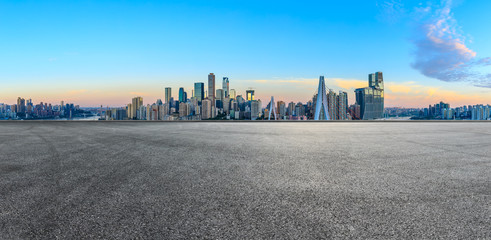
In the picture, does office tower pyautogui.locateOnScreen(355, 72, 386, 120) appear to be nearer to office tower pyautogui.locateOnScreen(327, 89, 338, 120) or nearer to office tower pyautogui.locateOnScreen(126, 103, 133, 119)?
office tower pyautogui.locateOnScreen(327, 89, 338, 120)

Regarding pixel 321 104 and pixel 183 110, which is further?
pixel 183 110

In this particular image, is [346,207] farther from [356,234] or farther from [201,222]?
[201,222]

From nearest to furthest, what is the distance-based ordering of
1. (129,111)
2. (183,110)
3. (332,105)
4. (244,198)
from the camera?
(244,198) < (332,105) < (129,111) < (183,110)

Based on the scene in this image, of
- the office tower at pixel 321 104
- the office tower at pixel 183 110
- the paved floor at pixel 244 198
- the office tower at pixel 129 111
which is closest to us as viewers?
the paved floor at pixel 244 198

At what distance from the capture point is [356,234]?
3148mm

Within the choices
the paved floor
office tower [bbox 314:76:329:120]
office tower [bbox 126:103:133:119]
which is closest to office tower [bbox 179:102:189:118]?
office tower [bbox 126:103:133:119]

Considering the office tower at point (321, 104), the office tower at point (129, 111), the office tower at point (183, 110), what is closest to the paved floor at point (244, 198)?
the office tower at point (321, 104)

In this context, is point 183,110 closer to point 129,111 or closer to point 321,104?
point 129,111

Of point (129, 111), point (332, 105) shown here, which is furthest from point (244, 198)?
point (129, 111)

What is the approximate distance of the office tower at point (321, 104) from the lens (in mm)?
48250

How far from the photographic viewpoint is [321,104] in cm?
5056

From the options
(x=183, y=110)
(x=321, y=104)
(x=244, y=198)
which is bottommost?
(x=244, y=198)

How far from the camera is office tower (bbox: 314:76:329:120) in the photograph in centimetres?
4825

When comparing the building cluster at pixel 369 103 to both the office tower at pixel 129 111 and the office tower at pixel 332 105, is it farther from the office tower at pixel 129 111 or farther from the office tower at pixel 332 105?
the office tower at pixel 129 111
